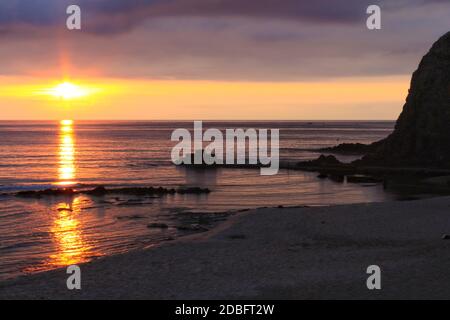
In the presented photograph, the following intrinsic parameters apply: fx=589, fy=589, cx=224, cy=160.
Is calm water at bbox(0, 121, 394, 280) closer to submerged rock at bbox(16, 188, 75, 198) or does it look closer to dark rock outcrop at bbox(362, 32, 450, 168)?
submerged rock at bbox(16, 188, 75, 198)

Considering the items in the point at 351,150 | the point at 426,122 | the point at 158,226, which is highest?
the point at 426,122

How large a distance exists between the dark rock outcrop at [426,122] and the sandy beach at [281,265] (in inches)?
1572

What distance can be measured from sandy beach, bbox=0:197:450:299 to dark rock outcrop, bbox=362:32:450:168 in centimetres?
3993

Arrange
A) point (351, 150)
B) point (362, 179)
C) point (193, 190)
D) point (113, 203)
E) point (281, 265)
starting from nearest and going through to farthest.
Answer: point (281, 265) < point (113, 203) < point (193, 190) < point (362, 179) < point (351, 150)

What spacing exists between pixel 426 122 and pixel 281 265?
179ft

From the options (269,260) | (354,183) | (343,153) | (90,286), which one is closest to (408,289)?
(269,260)

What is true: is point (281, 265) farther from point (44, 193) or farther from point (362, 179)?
point (362, 179)

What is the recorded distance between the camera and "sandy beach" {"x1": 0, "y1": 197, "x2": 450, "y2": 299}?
1803 cm

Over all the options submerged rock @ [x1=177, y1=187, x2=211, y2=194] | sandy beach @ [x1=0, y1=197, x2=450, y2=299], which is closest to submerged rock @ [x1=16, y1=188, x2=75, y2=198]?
submerged rock @ [x1=177, y1=187, x2=211, y2=194]

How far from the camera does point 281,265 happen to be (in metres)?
21.6

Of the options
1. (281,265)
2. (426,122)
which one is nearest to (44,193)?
(281,265)

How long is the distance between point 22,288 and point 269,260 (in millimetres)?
8928
